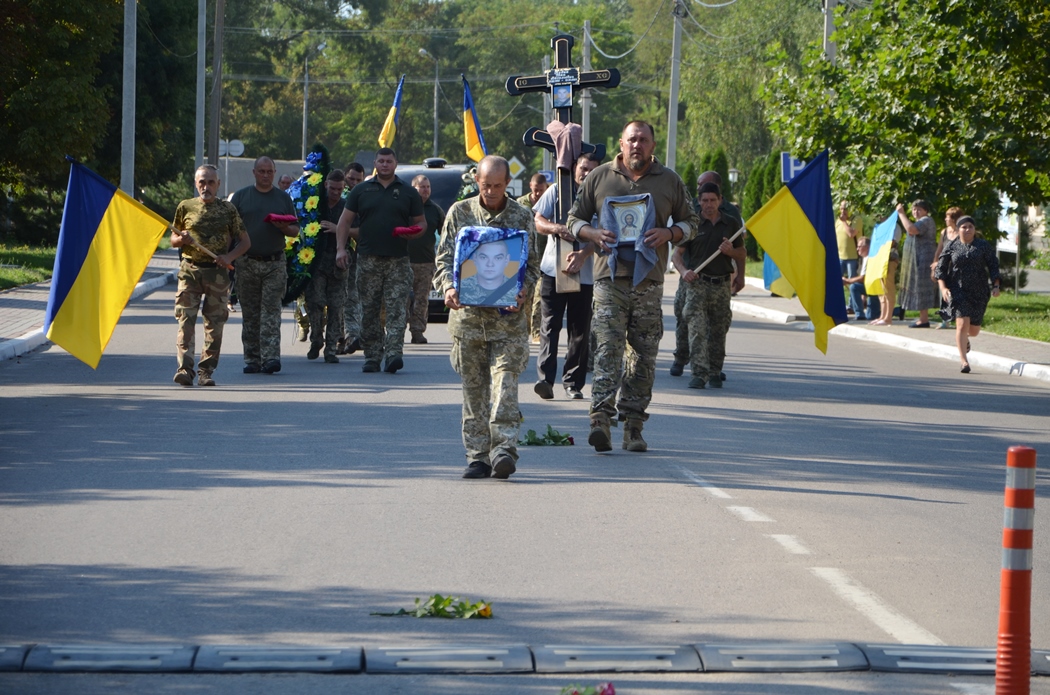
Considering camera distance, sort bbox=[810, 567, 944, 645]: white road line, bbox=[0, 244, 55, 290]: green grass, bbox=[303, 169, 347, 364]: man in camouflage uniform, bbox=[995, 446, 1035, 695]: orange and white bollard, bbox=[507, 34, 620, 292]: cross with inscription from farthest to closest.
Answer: bbox=[0, 244, 55, 290]: green grass < bbox=[303, 169, 347, 364]: man in camouflage uniform < bbox=[507, 34, 620, 292]: cross with inscription < bbox=[810, 567, 944, 645]: white road line < bbox=[995, 446, 1035, 695]: orange and white bollard

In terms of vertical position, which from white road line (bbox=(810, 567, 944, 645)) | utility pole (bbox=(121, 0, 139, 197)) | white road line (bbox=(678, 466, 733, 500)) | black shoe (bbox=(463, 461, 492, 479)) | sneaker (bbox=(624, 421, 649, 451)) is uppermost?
utility pole (bbox=(121, 0, 139, 197))

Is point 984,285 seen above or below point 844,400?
above

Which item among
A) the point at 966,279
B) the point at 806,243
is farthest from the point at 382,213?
the point at 966,279

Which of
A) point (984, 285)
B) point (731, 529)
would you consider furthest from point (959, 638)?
point (984, 285)

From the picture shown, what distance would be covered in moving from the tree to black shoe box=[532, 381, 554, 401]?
8926mm

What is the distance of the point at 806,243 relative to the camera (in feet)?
40.7

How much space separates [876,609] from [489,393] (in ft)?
12.3

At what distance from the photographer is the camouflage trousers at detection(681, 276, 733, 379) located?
14.9 metres

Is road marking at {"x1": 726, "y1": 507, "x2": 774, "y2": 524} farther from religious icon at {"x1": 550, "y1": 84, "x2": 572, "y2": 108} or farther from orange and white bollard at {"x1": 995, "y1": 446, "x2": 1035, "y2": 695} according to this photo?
religious icon at {"x1": 550, "y1": 84, "x2": 572, "y2": 108}

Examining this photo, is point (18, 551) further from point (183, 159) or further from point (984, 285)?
point (183, 159)

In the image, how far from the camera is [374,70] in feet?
354

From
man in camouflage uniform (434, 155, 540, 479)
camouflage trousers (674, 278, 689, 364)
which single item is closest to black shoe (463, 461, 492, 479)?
man in camouflage uniform (434, 155, 540, 479)

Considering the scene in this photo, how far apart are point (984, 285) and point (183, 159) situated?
3772cm

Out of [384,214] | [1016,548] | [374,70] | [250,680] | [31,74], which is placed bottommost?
[250,680]
